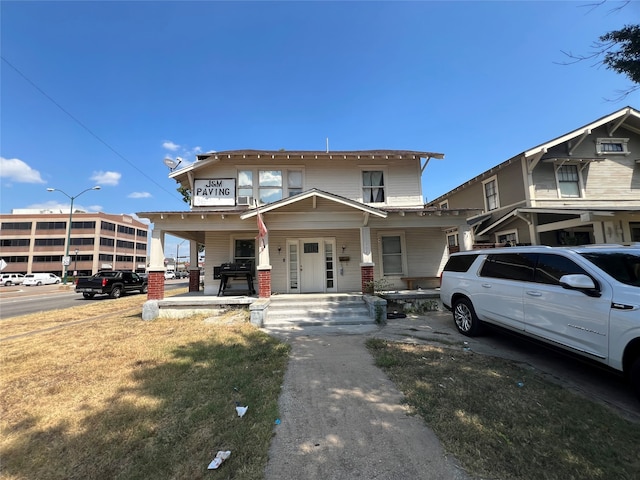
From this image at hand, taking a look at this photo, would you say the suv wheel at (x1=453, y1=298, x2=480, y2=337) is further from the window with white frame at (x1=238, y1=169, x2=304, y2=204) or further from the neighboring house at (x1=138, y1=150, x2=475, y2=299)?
the window with white frame at (x1=238, y1=169, x2=304, y2=204)

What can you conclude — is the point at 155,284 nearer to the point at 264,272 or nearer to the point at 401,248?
the point at 264,272

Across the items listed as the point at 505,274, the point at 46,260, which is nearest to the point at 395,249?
the point at 505,274

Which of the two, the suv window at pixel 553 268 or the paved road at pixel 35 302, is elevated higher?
the suv window at pixel 553 268

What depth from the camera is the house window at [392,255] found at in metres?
12.2

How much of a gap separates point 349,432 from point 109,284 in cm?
1981

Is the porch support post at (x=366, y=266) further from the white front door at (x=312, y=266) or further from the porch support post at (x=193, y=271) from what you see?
the porch support post at (x=193, y=271)

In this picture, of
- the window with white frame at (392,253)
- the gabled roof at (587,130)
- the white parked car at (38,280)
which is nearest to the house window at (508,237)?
the gabled roof at (587,130)

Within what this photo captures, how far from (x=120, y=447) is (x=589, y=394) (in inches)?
228

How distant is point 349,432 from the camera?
310 centimetres

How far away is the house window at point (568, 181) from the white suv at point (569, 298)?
1131cm

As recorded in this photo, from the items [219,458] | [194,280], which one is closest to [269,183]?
[194,280]

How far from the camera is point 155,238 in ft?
32.0

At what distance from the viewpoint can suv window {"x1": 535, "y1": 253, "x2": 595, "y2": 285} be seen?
440 cm

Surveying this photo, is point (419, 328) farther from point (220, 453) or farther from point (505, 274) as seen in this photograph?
point (220, 453)
